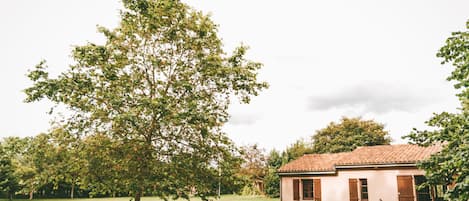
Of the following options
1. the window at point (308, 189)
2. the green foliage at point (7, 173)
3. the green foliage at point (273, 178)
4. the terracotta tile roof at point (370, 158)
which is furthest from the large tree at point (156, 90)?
the green foliage at point (7, 173)

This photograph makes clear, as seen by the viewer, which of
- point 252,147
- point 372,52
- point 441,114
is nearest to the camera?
point 441,114

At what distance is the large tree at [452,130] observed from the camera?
5.32 m

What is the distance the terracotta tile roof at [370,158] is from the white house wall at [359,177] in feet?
1.72

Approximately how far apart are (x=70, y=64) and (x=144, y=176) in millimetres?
3941

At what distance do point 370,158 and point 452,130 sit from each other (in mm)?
12332

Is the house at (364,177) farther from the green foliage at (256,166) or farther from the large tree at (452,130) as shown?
the green foliage at (256,166)

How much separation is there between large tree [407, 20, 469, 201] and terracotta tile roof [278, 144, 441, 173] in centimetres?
1064

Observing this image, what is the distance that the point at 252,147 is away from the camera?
35.1 meters

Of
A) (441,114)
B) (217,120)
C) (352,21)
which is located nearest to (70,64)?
(217,120)

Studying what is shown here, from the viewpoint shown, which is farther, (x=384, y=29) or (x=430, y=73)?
(x=430, y=73)

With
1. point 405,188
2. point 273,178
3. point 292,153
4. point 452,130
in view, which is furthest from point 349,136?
point 452,130

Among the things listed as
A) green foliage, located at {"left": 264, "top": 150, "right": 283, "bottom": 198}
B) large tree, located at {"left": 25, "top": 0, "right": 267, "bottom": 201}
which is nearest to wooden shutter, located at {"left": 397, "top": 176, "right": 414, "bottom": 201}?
large tree, located at {"left": 25, "top": 0, "right": 267, "bottom": 201}

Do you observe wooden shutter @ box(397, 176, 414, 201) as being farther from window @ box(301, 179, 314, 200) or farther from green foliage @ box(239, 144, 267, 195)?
green foliage @ box(239, 144, 267, 195)

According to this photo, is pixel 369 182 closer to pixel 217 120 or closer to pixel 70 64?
pixel 217 120
